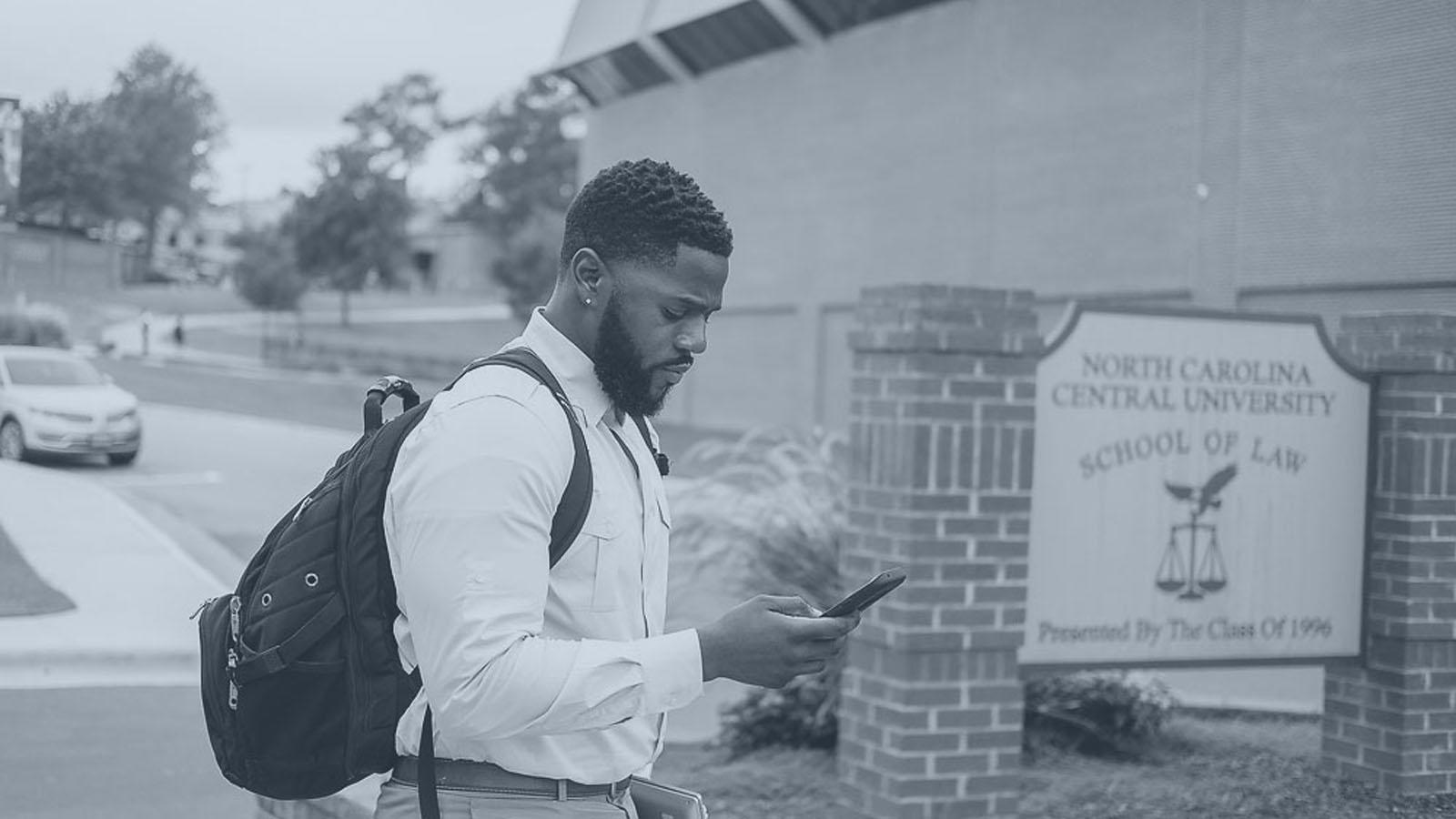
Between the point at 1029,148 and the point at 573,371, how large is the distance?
82.2 ft

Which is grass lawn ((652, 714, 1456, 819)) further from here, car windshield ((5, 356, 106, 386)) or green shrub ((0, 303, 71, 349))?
green shrub ((0, 303, 71, 349))

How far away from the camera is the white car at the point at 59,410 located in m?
20.7

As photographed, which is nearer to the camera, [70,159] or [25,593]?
[70,159]

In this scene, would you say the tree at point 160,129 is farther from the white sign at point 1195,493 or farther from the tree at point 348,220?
the tree at point 348,220

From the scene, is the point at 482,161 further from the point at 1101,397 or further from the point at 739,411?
the point at 1101,397

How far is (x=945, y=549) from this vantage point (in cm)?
584

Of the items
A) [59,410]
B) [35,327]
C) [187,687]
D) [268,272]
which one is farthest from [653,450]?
[268,272]

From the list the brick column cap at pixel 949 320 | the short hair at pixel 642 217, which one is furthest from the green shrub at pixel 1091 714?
the short hair at pixel 642 217

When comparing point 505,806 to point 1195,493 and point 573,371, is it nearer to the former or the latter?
point 573,371

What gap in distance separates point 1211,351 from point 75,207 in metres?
9.07

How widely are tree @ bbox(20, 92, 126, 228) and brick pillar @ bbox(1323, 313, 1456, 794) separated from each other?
25.7 feet

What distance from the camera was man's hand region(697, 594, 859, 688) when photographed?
7.39ft

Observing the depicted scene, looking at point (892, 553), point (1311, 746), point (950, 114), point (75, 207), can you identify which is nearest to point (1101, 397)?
point (892, 553)

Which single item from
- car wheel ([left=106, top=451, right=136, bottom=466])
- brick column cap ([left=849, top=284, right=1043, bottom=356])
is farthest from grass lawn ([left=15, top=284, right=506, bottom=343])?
brick column cap ([left=849, top=284, right=1043, bottom=356])
